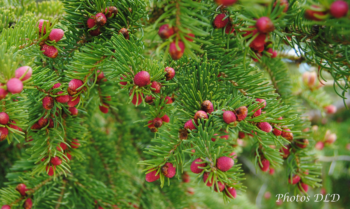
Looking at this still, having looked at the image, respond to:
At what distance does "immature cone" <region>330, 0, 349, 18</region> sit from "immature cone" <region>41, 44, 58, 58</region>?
0.48m

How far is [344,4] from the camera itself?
288 mm

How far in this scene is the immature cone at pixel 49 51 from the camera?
1.60 feet

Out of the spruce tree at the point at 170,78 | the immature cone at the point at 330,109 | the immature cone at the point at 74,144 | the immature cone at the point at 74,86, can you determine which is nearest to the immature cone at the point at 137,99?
the spruce tree at the point at 170,78

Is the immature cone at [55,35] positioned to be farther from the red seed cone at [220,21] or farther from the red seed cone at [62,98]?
the red seed cone at [220,21]

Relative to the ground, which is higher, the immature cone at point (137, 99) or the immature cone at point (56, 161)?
the immature cone at point (137, 99)

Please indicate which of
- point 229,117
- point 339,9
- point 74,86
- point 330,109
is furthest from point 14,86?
point 330,109

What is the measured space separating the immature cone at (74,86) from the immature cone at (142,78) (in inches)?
4.9

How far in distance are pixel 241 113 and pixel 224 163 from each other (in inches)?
3.6

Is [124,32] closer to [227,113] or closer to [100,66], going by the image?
[100,66]

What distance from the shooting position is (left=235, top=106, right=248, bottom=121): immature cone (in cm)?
41

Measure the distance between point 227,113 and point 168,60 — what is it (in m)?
0.20

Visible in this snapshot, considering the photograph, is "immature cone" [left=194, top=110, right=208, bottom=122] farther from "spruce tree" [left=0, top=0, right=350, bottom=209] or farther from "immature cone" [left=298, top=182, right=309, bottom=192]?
"immature cone" [left=298, top=182, right=309, bottom=192]

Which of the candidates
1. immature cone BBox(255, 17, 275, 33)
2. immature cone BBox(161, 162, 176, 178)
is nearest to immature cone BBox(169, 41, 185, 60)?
immature cone BBox(255, 17, 275, 33)

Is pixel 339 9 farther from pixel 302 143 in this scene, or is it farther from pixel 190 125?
pixel 302 143
